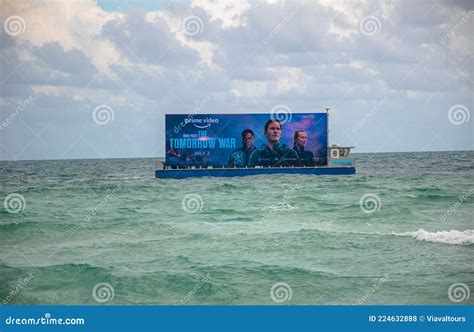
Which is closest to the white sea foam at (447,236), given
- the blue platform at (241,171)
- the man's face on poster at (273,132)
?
the blue platform at (241,171)

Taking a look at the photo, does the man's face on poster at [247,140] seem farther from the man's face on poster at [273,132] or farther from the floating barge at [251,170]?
the floating barge at [251,170]

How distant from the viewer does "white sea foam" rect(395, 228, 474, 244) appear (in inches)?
430

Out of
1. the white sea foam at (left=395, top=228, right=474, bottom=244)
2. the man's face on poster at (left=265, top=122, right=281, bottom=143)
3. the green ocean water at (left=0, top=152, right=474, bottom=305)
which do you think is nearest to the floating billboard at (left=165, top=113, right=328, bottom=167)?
the man's face on poster at (left=265, top=122, right=281, bottom=143)

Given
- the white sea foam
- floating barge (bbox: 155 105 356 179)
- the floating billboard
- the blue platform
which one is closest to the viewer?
the white sea foam

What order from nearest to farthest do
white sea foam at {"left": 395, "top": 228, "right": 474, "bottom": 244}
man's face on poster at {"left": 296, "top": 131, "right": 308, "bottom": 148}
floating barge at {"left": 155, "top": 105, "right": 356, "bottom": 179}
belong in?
white sea foam at {"left": 395, "top": 228, "right": 474, "bottom": 244} → floating barge at {"left": 155, "top": 105, "right": 356, "bottom": 179} → man's face on poster at {"left": 296, "top": 131, "right": 308, "bottom": 148}

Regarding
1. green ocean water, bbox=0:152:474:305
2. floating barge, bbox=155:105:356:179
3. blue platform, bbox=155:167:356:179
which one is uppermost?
floating barge, bbox=155:105:356:179

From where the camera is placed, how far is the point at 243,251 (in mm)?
10570

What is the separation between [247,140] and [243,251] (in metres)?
18.8

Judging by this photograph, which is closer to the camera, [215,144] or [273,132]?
[215,144]

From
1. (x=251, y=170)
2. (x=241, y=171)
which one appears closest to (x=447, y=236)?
(x=251, y=170)

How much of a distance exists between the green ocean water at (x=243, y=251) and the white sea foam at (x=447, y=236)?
25 millimetres

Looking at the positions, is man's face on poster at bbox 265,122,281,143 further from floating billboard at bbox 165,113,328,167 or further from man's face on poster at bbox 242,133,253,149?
man's face on poster at bbox 242,133,253,149

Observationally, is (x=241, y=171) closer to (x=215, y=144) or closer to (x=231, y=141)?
(x=231, y=141)
